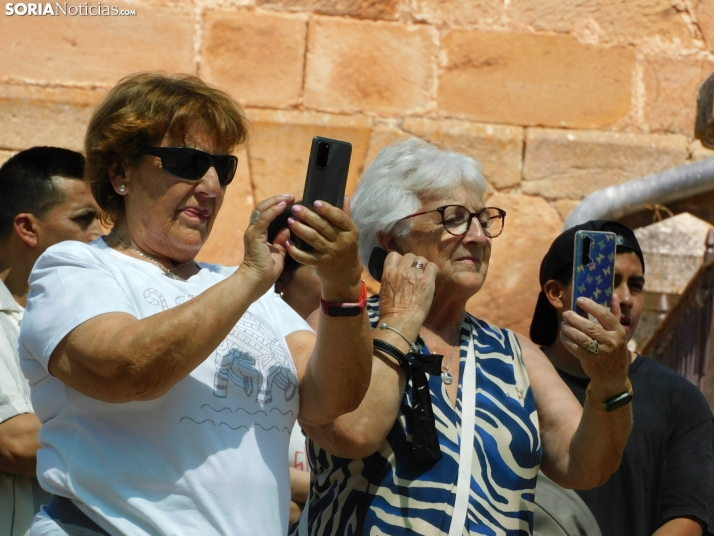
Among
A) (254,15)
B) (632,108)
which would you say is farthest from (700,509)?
(254,15)

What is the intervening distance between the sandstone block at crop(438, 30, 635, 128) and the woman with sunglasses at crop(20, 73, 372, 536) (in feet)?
10.2

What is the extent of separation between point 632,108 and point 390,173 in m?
2.86

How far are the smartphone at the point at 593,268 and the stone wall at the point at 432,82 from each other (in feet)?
8.71

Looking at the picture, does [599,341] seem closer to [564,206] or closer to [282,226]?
[282,226]

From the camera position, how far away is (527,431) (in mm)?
2766

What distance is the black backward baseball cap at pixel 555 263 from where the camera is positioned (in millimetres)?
3518

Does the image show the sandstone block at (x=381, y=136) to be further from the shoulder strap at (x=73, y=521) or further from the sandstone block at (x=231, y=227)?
the shoulder strap at (x=73, y=521)

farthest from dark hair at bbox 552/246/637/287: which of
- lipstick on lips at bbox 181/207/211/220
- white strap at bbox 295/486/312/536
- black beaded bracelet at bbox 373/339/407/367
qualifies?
lipstick on lips at bbox 181/207/211/220

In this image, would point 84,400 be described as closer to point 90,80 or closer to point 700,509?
point 700,509

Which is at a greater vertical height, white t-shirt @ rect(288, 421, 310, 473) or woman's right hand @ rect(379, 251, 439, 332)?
woman's right hand @ rect(379, 251, 439, 332)

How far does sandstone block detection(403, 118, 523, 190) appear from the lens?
5.40m

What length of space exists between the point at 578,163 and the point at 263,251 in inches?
140

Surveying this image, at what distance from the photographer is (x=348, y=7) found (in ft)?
17.9

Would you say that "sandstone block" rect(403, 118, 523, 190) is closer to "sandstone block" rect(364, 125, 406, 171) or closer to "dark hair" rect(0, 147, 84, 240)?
"sandstone block" rect(364, 125, 406, 171)
